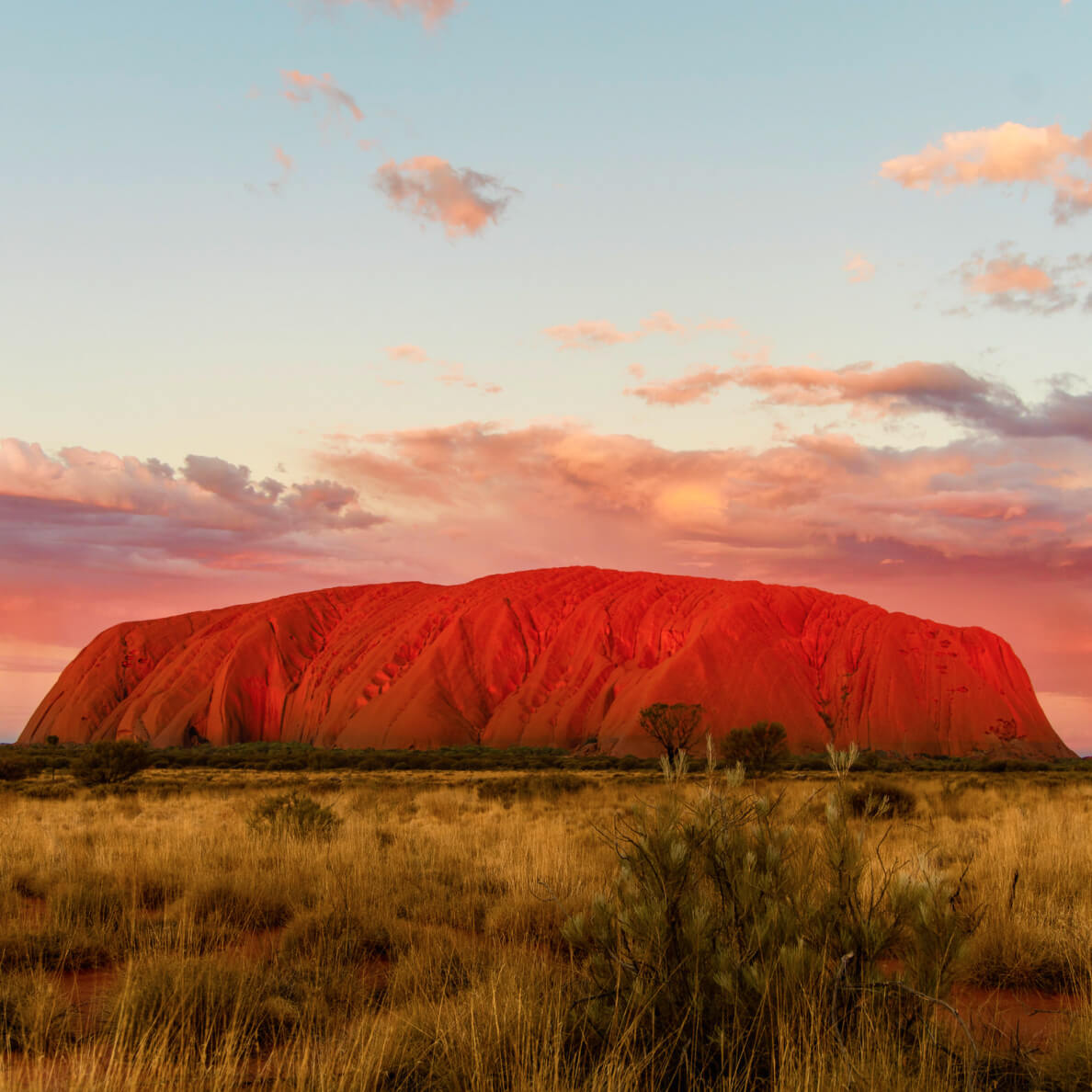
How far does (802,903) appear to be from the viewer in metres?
4.59

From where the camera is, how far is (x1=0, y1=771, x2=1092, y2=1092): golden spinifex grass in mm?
3969

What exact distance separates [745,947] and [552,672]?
71845mm

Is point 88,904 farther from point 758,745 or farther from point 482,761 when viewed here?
point 482,761

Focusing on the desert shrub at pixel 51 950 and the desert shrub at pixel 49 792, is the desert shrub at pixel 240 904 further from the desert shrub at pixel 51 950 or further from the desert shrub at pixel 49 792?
the desert shrub at pixel 49 792

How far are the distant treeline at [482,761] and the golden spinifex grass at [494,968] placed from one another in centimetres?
4147

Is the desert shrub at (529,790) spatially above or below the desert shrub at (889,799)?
below

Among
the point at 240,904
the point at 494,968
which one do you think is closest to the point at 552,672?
the point at 240,904

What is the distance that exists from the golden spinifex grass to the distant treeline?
136 ft

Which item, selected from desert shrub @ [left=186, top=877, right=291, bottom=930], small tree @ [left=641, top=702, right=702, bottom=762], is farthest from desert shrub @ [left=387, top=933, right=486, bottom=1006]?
small tree @ [left=641, top=702, right=702, bottom=762]

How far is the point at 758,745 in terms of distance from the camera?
37844mm

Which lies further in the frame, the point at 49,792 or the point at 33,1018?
the point at 49,792

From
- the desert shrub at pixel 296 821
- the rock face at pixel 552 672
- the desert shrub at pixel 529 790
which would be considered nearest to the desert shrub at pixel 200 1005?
the desert shrub at pixel 296 821

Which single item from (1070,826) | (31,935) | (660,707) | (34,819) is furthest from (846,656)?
(31,935)

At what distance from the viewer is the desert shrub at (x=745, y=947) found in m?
4.07
